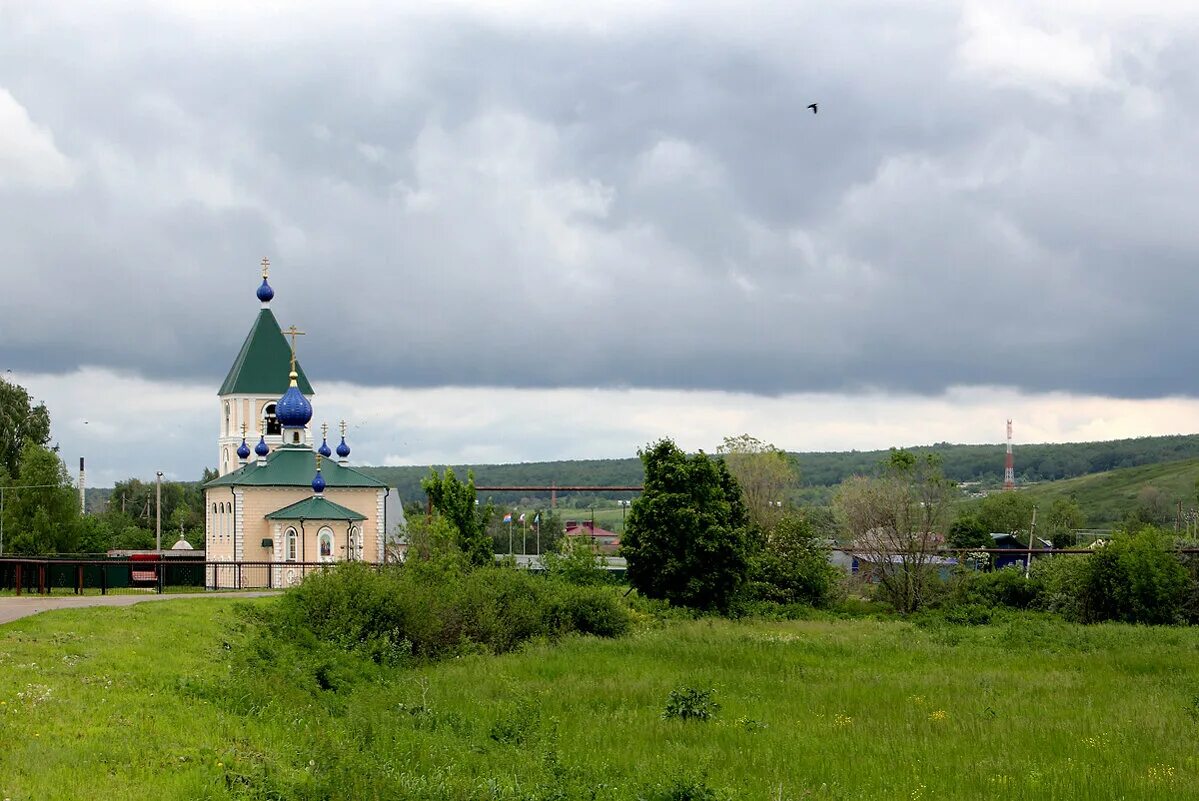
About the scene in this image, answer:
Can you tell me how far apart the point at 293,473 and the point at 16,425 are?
32689 mm

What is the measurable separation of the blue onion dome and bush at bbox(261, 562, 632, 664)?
Answer: 99.1ft

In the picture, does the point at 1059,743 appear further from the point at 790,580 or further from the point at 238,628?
the point at 790,580

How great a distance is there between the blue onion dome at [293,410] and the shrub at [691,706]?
44581mm

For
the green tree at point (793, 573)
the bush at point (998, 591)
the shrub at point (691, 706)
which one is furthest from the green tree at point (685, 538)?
the shrub at point (691, 706)

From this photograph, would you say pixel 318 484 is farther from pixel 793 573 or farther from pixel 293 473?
pixel 793 573

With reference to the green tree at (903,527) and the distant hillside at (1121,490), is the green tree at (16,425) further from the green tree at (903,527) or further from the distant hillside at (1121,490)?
the distant hillside at (1121,490)

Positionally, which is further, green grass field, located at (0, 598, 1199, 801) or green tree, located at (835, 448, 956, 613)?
green tree, located at (835, 448, 956, 613)

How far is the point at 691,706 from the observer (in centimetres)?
2088

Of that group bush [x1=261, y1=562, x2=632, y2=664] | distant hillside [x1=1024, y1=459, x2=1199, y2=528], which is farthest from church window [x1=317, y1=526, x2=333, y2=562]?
distant hillside [x1=1024, y1=459, x2=1199, y2=528]

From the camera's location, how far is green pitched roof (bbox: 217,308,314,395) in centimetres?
7200

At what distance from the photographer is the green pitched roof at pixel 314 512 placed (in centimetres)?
5912

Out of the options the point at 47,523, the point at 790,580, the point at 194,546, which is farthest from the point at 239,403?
the point at 790,580

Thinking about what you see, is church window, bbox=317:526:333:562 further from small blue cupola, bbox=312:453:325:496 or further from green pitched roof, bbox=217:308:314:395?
green pitched roof, bbox=217:308:314:395

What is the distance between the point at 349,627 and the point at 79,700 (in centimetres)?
1102
